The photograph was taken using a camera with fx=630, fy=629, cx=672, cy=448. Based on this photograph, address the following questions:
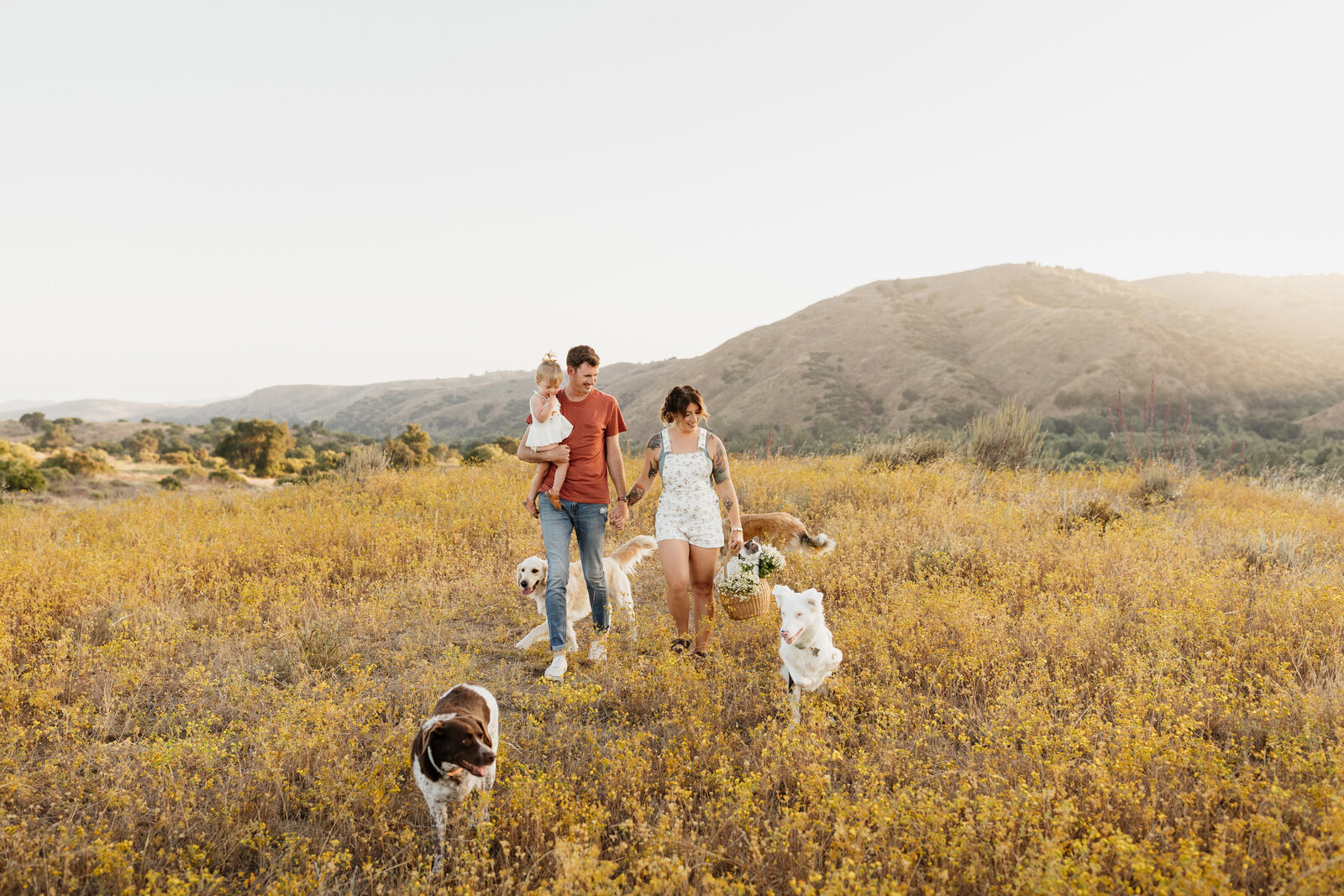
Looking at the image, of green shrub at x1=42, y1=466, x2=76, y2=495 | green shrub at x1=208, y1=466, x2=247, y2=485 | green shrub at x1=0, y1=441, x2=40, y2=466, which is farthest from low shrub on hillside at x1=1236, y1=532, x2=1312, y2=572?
green shrub at x1=0, y1=441, x2=40, y2=466

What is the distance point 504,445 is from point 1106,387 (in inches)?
1439

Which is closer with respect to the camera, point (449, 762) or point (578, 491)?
point (449, 762)

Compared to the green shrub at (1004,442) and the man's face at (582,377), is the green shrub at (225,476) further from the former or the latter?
the green shrub at (1004,442)

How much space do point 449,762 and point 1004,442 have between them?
13.2 metres

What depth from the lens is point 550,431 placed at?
4.77 m

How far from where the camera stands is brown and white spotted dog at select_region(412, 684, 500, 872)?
9.34ft

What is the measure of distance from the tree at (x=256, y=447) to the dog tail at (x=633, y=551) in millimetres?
27309

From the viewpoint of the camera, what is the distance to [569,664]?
16.8ft

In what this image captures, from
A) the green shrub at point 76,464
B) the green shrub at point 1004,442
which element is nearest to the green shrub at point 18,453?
the green shrub at point 76,464

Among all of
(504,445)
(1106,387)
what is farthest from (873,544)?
(1106,387)

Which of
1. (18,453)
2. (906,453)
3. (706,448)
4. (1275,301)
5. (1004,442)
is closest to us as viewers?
(706,448)

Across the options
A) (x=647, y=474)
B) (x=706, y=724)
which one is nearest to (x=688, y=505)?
(x=647, y=474)

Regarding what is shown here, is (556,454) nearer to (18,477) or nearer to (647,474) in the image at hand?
(647,474)

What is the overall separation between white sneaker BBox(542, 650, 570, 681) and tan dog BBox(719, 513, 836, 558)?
2.84 meters
